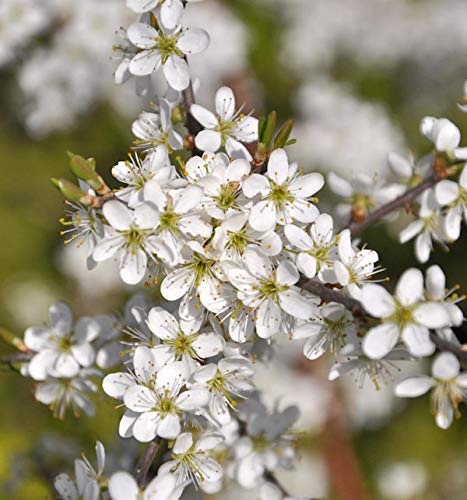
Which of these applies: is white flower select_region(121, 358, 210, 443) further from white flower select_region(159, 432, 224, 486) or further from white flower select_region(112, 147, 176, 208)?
white flower select_region(112, 147, 176, 208)

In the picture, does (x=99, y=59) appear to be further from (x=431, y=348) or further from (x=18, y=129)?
(x=431, y=348)

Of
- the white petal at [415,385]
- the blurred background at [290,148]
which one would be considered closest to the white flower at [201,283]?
the white petal at [415,385]

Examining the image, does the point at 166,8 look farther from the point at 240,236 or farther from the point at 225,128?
the point at 240,236

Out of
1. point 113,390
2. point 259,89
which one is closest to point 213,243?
point 113,390

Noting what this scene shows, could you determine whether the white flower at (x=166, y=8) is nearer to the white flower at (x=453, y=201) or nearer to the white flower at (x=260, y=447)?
the white flower at (x=453, y=201)

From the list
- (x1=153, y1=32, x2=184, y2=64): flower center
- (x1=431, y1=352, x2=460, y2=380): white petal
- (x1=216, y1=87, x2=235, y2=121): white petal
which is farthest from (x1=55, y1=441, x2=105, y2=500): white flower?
(x1=153, y1=32, x2=184, y2=64): flower center

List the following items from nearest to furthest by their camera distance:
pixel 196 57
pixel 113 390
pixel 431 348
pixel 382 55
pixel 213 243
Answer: pixel 431 348, pixel 213 243, pixel 113 390, pixel 196 57, pixel 382 55
